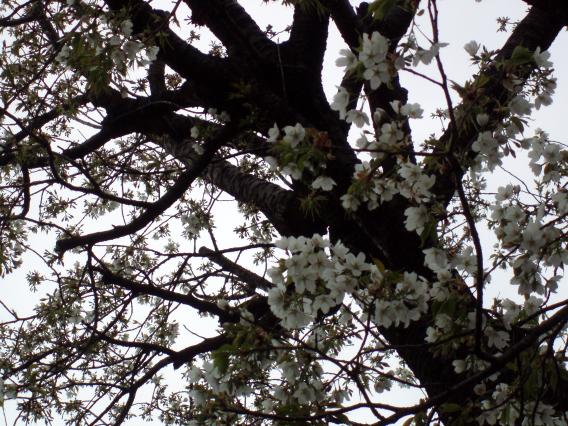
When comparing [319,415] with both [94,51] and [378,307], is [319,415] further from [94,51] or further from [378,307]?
[94,51]

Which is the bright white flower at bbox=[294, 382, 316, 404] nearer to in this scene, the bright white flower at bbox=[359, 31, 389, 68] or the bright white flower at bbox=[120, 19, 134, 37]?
the bright white flower at bbox=[359, 31, 389, 68]

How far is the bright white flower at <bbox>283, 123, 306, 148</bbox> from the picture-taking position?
1917 millimetres

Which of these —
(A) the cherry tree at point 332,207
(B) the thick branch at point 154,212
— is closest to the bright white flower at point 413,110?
(A) the cherry tree at point 332,207

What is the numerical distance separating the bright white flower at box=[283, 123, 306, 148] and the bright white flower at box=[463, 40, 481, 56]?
2.13 feet

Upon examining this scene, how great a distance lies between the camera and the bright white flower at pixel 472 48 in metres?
1.99

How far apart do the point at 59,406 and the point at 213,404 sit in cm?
226

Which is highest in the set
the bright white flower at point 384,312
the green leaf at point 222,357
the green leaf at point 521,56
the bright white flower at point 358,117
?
the bright white flower at point 358,117

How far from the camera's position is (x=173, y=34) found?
3.10 metres

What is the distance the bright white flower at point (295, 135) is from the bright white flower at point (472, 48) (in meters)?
0.65

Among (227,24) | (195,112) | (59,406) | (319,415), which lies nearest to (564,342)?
(319,415)

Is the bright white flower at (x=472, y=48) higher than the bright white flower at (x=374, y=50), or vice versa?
the bright white flower at (x=472, y=48)

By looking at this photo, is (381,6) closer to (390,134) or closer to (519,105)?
(390,134)

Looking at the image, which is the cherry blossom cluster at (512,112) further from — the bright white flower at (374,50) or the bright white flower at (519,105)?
the bright white flower at (374,50)

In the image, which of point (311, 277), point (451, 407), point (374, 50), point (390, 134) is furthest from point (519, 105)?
point (451, 407)
